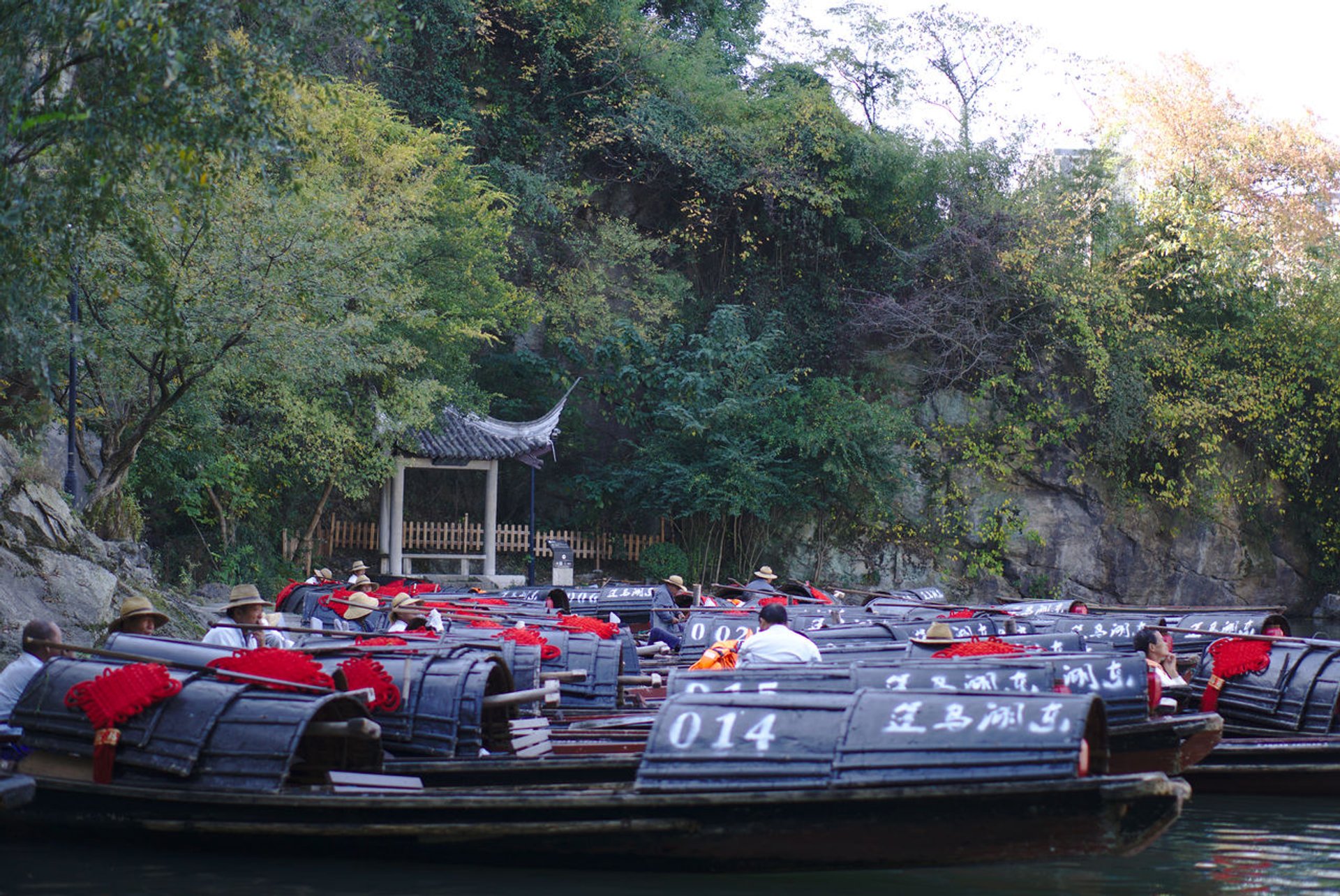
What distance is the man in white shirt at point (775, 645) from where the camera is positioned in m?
9.87

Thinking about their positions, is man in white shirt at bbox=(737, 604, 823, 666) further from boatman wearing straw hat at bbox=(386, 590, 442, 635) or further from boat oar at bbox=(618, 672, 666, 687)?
boatman wearing straw hat at bbox=(386, 590, 442, 635)

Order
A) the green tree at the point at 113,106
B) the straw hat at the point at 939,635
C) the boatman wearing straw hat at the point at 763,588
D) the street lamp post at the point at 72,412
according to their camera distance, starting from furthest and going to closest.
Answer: the boatman wearing straw hat at the point at 763,588 < the street lamp post at the point at 72,412 < the straw hat at the point at 939,635 < the green tree at the point at 113,106

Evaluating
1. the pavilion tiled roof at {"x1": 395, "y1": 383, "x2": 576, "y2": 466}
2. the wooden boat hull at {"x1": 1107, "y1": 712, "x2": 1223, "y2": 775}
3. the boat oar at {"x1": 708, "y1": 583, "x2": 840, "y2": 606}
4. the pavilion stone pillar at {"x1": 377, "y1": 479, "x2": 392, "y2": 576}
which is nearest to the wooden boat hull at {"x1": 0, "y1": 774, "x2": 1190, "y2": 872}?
the wooden boat hull at {"x1": 1107, "y1": 712, "x2": 1223, "y2": 775}

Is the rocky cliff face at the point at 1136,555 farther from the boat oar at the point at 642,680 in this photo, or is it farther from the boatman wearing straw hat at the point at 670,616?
the boat oar at the point at 642,680

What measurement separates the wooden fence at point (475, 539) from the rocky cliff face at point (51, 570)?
41.8 ft

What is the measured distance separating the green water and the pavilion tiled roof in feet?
60.4

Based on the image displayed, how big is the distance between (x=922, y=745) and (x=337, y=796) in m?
3.37

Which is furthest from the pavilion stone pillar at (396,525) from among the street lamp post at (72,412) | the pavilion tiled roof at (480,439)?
the street lamp post at (72,412)

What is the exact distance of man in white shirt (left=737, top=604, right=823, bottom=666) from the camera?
9.87 metres

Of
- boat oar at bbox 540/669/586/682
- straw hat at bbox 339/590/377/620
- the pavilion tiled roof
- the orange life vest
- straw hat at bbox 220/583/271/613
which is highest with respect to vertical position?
the pavilion tiled roof

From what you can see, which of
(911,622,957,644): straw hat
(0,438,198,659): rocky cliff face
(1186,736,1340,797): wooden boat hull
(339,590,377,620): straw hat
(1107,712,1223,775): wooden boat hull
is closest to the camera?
(1107,712,1223,775): wooden boat hull

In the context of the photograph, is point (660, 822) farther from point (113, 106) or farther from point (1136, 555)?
point (1136, 555)

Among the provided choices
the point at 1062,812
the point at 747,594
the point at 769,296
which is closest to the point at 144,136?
the point at 1062,812

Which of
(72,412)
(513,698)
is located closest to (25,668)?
(513,698)
